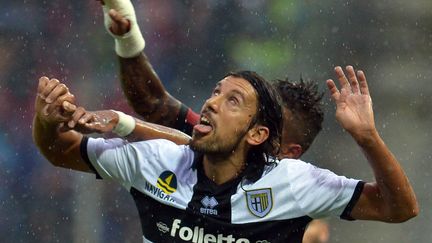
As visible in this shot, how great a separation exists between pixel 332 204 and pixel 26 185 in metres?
3.28

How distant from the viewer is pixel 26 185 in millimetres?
6484

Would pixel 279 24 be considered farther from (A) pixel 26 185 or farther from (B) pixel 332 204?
(B) pixel 332 204

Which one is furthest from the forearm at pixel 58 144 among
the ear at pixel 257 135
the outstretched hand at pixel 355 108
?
the outstretched hand at pixel 355 108

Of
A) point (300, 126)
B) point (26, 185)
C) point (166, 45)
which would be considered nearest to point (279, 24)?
point (166, 45)

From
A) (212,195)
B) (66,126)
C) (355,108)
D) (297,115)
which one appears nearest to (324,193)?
(355,108)

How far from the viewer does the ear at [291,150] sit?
4.63 metres

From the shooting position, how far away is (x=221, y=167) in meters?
3.98

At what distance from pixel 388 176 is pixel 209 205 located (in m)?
0.76

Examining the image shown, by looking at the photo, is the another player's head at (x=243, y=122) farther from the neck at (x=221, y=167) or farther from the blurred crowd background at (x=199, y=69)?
the blurred crowd background at (x=199, y=69)

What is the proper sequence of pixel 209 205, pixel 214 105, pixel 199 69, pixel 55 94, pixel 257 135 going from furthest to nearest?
pixel 199 69 → pixel 257 135 → pixel 214 105 → pixel 209 205 → pixel 55 94

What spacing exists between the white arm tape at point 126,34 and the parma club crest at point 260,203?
1.08 meters

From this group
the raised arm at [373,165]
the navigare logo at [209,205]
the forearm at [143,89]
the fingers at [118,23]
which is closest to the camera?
the raised arm at [373,165]

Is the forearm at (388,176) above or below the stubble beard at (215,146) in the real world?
above

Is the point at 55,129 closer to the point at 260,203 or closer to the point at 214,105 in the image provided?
the point at 214,105
